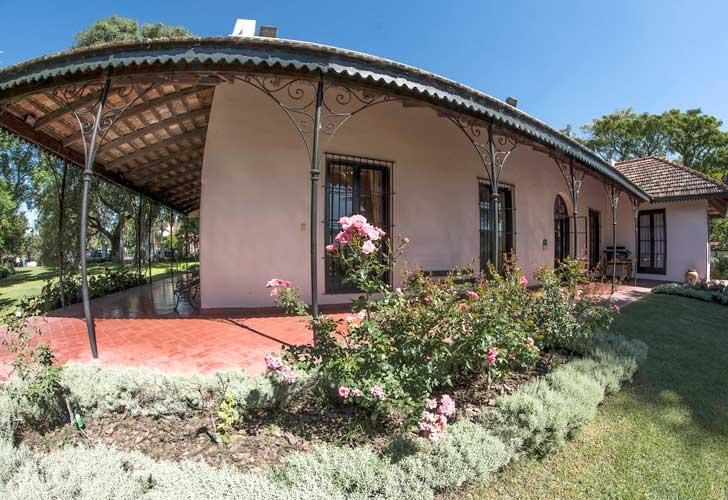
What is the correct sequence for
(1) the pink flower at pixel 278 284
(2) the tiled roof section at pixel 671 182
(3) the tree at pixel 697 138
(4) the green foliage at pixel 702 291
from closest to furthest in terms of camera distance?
(1) the pink flower at pixel 278 284 → (4) the green foliage at pixel 702 291 → (2) the tiled roof section at pixel 671 182 → (3) the tree at pixel 697 138

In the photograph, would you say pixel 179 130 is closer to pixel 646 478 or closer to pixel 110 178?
pixel 110 178

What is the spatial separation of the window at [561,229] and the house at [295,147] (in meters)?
1.30

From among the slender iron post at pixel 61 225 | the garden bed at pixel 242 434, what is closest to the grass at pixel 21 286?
the slender iron post at pixel 61 225

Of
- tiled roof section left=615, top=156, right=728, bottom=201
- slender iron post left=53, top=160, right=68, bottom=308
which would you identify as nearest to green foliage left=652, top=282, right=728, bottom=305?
tiled roof section left=615, top=156, right=728, bottom=201

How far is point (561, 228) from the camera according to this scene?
37.0 ft

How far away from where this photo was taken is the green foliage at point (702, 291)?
25.5 feet

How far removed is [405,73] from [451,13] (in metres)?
4.53

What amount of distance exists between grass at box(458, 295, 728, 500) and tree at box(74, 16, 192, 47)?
23518 mm

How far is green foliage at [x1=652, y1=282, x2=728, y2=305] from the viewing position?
25.5ft

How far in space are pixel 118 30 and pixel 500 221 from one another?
2331 cm

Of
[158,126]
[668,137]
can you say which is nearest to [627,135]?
[668,137]

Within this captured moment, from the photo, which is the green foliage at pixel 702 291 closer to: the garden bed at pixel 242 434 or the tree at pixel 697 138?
the garden bed at pixel 242 434

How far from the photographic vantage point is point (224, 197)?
584 centimetres

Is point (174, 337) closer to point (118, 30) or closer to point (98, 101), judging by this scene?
point (98, 101)
